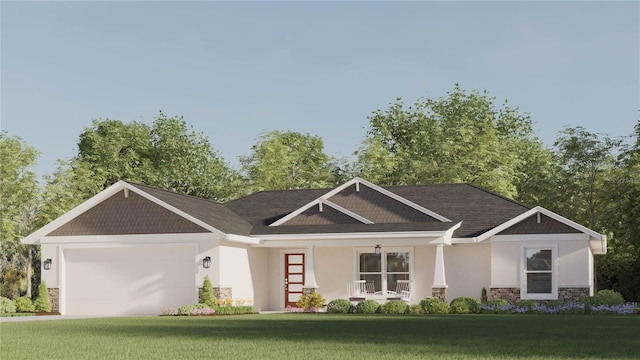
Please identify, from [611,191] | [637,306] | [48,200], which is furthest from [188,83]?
[637,306]

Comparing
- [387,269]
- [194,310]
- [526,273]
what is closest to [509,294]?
[526,273]

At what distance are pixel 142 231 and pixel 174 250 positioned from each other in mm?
1337

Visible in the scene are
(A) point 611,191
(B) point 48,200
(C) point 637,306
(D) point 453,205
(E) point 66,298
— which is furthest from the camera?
(B) point 48,200

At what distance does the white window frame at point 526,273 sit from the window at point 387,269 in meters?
4.29

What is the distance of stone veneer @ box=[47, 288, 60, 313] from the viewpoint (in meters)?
33.0

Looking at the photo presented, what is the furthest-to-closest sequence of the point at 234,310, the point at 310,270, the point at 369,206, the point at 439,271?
the point at 369,206 → the point at 310,270 → the point at 439,271 → the point at 234,310

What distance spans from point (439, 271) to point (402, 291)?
2.21 meters

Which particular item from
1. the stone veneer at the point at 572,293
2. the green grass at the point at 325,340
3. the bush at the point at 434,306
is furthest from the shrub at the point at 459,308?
the green grass at the point at 325,340

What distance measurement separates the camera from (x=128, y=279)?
108 feet

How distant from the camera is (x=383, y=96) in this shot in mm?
62781

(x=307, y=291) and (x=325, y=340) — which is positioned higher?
(x=325, y=340)

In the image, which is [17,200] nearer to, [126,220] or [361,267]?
[126,220]

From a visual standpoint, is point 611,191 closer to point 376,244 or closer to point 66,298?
point 376,244

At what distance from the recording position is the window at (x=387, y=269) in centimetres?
3488
